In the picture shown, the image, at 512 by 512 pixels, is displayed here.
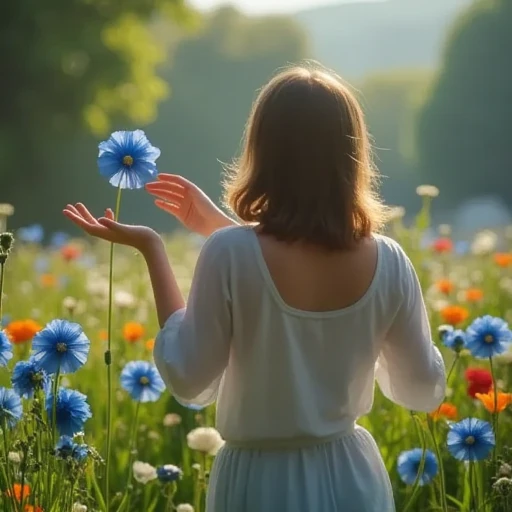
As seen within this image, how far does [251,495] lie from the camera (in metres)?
2.01

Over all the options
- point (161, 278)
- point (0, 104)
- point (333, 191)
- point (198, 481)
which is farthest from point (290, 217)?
point (0, 104)

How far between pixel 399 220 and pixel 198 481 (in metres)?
1.64

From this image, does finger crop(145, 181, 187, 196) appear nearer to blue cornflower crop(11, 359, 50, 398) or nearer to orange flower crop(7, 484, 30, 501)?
blue cornflower crop(11, 359, 50, 398)

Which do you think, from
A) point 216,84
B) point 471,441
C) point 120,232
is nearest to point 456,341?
point 471,441

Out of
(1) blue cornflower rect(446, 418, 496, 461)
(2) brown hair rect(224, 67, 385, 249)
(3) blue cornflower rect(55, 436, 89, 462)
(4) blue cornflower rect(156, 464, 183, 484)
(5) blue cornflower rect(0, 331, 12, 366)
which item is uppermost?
(2) brown hair rect(224, 67, 385, 249)

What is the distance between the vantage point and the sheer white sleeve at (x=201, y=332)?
6.26 ft

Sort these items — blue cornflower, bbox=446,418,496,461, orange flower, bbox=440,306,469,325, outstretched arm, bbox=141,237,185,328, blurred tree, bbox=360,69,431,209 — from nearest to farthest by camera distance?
1. outstretched arm, bbox=141,237,185,328
2. blue cornflower, bbox=446,418,496,461
3. orange flower, bbox=440,306,469,325
4. blurred tree, bbox=360,69,431,209

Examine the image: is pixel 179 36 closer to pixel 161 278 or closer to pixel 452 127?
pixel 452 127

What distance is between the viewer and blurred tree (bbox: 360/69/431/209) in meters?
30.3

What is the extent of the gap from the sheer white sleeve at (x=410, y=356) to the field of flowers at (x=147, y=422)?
0.62ft

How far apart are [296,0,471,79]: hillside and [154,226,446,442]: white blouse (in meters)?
51.2

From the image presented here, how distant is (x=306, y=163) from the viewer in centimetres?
193

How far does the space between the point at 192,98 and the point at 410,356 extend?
2544cm

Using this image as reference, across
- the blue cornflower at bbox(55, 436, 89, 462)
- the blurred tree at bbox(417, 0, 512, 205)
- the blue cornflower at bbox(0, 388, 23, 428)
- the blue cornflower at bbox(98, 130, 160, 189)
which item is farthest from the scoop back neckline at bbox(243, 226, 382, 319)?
the blurred tree at bbox(417, 0, 512, 205)
